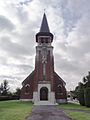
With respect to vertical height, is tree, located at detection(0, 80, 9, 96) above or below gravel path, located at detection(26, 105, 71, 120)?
→ above

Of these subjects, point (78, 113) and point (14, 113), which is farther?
point (78, 113)

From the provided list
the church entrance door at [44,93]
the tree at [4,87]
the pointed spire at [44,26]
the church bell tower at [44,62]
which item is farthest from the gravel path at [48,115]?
the tree at [4,87]

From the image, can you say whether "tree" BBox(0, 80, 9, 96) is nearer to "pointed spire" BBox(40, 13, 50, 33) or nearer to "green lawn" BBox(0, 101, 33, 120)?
"pointed spire" BBox(40, 13, 50, 33)

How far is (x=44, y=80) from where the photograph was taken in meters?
41.1

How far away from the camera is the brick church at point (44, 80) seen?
40.4 m

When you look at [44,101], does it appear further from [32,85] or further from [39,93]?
[32,85]

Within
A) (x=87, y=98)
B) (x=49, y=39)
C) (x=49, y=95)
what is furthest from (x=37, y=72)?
(x=87, y=98)

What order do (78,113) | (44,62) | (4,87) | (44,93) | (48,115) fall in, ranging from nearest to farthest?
(48,115)
(78,113)
(44,93)
(44,62)
(4,87)

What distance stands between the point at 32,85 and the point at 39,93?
404cm

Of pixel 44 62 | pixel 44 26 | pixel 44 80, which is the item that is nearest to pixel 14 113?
pixel 44 80

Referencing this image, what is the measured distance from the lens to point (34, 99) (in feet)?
131

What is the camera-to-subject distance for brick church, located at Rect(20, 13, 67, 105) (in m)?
40.4

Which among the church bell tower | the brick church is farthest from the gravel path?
the church bell tower

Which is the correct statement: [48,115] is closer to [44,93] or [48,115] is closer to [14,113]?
[14,113]
